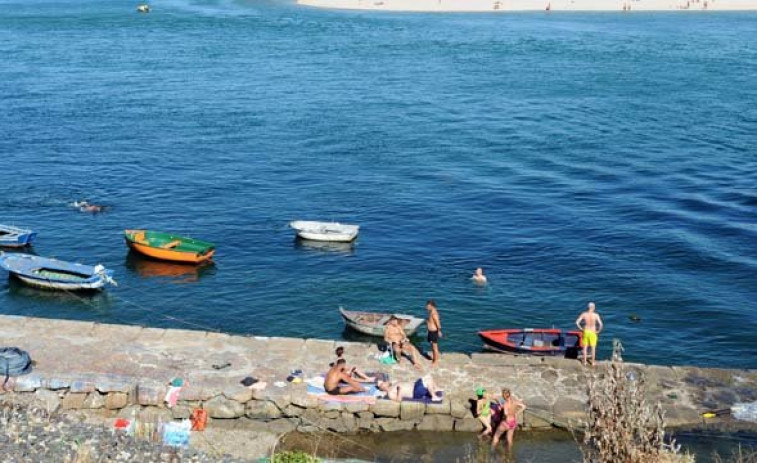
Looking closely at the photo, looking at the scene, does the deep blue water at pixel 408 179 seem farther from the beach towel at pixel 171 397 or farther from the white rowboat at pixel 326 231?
the beach towel at pixel 171 397

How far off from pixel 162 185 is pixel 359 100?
2622cm

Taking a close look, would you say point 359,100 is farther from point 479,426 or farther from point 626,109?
point 479,426

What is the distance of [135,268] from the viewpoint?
140 feet

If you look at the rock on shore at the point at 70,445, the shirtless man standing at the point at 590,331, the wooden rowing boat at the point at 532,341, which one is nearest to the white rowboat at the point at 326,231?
the wooden rowing boat at the point at 532,341

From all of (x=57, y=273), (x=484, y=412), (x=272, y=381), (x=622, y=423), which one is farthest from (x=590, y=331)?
(x=57, y=273)

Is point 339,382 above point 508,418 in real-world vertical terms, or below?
above

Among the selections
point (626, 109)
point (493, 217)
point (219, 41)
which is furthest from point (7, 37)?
point (493, 217)

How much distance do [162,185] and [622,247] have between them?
27087 mm

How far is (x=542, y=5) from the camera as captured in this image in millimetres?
153500

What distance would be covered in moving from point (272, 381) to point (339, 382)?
7.03ft

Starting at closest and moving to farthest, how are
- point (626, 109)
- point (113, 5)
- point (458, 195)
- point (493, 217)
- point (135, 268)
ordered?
point (135, 268) < point (493, 217) < point (458, 195) < point (626, 109) < point (113, 5)

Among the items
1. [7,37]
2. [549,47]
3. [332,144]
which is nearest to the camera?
[332,144]

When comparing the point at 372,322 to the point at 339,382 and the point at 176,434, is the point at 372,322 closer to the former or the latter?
the point at 339,382

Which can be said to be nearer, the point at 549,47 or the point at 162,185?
the point at 162,185
